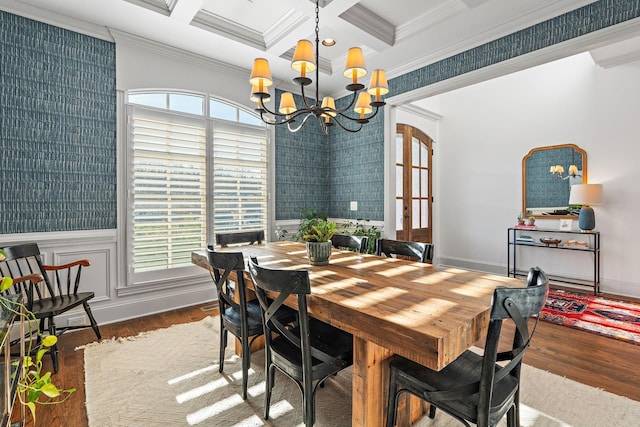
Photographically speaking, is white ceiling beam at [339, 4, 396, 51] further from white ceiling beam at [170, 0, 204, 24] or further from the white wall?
the white wall

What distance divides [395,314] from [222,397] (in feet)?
4.62

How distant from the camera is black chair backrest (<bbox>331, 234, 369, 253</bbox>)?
9.10 feet

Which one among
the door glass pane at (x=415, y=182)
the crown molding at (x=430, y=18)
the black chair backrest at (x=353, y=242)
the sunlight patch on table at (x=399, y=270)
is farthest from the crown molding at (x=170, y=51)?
the sunlight patch on table at (x=399, y=270)

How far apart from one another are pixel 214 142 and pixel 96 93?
3.98 ft

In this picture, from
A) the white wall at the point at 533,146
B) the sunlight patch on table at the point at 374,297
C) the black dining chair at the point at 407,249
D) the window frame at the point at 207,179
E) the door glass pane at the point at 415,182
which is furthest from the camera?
the door glass pane at the point at 415,182

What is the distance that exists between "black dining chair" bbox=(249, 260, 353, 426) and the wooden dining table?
0.11 m

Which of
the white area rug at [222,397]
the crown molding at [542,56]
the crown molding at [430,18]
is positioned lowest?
the white area rug at [222,397]

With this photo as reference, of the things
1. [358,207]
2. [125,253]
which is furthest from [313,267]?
[358,207]

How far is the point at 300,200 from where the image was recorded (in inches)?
188

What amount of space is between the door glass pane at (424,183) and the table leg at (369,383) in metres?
4.69

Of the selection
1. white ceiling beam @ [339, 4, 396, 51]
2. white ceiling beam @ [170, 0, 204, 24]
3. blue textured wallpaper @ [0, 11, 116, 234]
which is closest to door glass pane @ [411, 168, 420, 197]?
white ceiling beam @ [339, 4, 396, 51]

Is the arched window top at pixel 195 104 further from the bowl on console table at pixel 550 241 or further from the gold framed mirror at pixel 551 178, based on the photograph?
the bowl on console table at pixel 550 241

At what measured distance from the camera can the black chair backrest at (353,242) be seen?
2773mm

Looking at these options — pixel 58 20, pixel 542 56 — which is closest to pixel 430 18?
pixel 542 56
